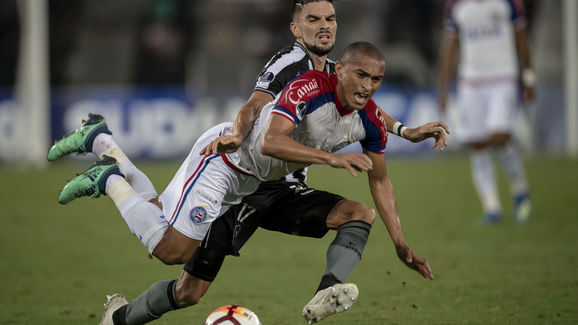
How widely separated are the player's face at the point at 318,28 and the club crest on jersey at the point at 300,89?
87 centimetres

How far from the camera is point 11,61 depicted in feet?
54.1

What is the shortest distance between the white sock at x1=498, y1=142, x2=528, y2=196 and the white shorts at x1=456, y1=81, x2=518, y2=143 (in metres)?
0.22

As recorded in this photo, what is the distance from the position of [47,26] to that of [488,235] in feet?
33.7

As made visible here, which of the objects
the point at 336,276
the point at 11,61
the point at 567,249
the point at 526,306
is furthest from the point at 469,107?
the point at 11,61

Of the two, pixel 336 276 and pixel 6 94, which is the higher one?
pixel 336 276

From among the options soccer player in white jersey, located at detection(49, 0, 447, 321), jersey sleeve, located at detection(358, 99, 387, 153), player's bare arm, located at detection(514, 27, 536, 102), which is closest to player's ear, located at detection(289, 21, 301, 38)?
soccer player in white jersey, located at detection(49, 0, 447, 321)

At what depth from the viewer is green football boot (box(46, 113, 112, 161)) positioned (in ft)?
17.6

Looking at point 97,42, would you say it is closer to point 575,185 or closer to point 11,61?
point 11,61

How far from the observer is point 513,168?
9.37 metres

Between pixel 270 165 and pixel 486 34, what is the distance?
19.5 feet

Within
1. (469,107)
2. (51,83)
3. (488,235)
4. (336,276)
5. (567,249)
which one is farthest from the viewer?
(51,83)

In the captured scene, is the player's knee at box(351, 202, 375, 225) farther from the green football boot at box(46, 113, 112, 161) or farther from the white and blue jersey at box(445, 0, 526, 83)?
the white and blue jersey at box(445, 0, 526, 83)

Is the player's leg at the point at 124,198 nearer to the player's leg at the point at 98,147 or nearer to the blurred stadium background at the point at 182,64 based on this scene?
the player's leg at the point at 98,147

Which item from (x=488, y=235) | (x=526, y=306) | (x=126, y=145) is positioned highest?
(x=526, y=306)
